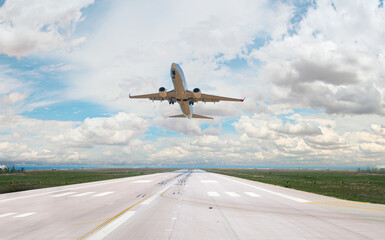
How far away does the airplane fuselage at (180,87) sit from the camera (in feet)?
121

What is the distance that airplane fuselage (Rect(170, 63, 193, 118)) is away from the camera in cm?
3700

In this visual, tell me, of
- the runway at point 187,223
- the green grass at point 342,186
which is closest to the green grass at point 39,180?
the runway at point 187,223

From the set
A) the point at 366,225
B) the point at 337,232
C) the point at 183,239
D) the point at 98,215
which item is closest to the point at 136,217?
the point at 98,215

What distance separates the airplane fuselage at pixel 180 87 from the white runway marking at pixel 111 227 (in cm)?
2613

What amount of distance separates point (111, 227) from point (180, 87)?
30.8 metres

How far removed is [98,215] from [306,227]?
8.70 m

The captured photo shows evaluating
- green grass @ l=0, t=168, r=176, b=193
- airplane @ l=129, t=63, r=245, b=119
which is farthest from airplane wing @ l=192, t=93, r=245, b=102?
green grass @ l=0, t=168, r=176, b=193

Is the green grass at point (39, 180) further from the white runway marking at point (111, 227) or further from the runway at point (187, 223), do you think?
the white runway marking at point (111, 227)

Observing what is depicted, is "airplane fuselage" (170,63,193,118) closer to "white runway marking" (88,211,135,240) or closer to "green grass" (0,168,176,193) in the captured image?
"green grass" (0,168,176,193)

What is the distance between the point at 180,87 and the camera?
39656 millimetres

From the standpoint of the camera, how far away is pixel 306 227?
34.3 ft

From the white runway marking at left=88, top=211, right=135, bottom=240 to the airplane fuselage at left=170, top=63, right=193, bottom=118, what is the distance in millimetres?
26128

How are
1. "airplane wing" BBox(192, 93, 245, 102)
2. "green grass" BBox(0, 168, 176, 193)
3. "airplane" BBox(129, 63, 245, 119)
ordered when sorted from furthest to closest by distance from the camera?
"airplane wing" BBox(192, 93, 245, 102) → "airplane" BBox(129, 63, 245, 119) → "green grass" BBox(0, 168, 176, 193)

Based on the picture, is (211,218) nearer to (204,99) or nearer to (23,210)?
(23,210)
